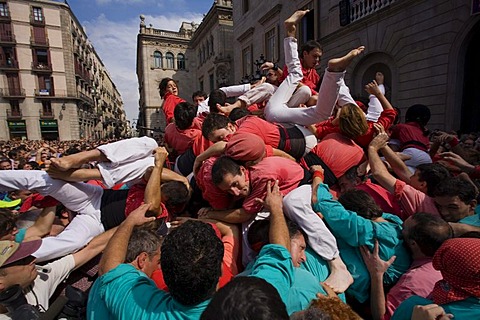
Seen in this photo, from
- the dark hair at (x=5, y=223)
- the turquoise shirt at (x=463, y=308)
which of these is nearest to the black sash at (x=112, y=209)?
the dark hair at (x=5, y=223)

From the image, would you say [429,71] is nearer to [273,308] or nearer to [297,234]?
[297,234]

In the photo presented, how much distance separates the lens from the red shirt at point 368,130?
2990mm

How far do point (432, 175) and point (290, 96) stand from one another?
1.61m

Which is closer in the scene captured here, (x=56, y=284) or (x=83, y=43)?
(x=56, y=284)

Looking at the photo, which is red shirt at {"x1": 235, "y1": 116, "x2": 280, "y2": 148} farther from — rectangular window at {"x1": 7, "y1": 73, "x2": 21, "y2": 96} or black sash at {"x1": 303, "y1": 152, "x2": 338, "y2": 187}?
rectangular window at {"x1": 7, "y1": 73, "x2": 21, "y2": 96}

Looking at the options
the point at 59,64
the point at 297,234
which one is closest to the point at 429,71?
the point at 297,234

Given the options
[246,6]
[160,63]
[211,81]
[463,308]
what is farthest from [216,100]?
[160,63]

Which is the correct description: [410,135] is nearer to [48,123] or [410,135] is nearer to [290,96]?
[290,96]

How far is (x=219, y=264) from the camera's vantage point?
1396 mm

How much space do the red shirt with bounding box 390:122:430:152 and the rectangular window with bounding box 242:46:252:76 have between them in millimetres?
18874

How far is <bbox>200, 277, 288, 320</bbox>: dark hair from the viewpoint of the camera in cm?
94

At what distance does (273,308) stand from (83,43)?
55.5m

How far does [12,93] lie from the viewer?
3356 centimetres

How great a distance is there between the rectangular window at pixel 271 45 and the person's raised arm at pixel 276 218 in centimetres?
1679
